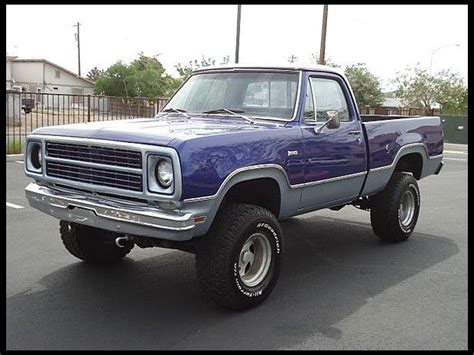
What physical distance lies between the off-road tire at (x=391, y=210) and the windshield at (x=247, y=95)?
1.88 metres

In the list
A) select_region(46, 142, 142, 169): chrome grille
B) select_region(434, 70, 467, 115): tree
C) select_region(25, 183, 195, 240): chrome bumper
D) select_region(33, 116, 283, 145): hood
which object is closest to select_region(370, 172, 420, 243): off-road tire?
select_region(33, 116, 283, 145): hood

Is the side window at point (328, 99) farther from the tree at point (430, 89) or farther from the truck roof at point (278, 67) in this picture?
the tree at point (430, 89)

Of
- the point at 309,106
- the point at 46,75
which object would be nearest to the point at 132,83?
the point at 46,75

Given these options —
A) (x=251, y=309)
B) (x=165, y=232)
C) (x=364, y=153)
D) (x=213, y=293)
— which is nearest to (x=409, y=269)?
(x=364, y=153)

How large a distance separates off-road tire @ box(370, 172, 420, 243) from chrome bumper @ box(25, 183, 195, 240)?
121 inches

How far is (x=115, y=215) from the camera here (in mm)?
3961

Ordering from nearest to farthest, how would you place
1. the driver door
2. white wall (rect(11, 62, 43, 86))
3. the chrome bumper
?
1. the chrome bumper
2. the driver door
3. white wall (rect(11, 62, 43, 86))

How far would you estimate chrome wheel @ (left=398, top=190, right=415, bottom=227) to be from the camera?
6.53 metres

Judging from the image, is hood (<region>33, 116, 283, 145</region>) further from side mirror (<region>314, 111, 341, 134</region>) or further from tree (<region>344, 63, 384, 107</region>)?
tree (<region>344, 63, 384, 107</region>)

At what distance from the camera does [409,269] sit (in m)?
5.42

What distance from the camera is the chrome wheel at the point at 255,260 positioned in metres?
4.38

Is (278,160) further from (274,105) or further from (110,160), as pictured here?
(110,160)

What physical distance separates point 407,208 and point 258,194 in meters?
2.75

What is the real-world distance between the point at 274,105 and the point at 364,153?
1.14 m
